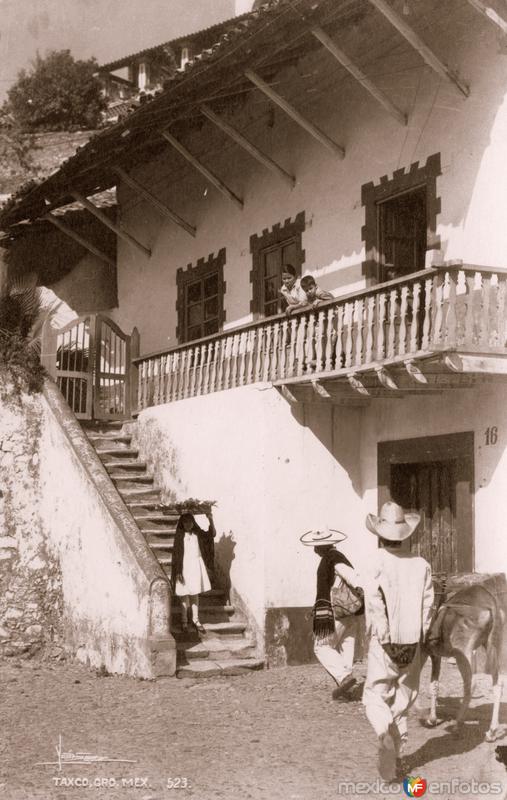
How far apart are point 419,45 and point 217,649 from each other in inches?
264

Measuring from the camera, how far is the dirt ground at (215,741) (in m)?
6.89

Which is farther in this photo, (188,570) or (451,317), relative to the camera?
(188,570)

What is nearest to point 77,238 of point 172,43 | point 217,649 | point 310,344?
point 310,344

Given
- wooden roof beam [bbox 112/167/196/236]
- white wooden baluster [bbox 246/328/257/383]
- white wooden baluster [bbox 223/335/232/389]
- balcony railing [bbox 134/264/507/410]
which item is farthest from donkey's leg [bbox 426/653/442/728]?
wooden roof beam [bbox 112/167/196/236]

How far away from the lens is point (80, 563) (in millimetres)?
12195

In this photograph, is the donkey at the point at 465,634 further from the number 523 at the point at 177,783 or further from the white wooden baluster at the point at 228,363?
the white wooden baluster at the point at 228,363

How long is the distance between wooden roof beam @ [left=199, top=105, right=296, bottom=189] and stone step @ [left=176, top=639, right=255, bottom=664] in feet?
20.3

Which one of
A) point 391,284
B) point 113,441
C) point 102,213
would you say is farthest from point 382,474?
point 102,213

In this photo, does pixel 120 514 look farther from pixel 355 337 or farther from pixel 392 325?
pixel 392 325

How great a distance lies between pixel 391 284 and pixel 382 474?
2.71 m

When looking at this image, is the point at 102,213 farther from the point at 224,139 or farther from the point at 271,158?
the point at 271,158

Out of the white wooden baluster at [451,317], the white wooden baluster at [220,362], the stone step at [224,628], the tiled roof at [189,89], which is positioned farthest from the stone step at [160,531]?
the tiled roof at [189,89]

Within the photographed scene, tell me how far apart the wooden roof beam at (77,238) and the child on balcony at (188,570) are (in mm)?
7757

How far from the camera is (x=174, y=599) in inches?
471
